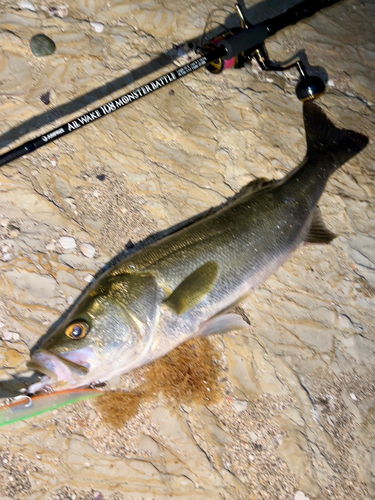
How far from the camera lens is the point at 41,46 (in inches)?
124

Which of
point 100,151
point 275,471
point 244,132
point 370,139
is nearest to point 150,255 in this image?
point 100,151

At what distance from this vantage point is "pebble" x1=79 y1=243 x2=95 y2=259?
301 cm

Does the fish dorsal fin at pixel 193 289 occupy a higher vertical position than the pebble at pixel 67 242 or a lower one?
higher

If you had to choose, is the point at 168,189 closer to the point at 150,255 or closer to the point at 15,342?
the point at 150,255

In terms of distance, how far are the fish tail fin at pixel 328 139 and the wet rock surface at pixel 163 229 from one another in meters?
0.17

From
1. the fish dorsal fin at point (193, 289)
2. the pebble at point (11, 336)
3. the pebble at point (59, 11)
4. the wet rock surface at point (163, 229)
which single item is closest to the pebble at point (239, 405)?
the wet rock surface at point (163, 229)

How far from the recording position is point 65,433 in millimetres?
2734

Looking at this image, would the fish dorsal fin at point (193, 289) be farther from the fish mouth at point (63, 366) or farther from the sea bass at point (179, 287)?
the fish mouth at point (63, 366)

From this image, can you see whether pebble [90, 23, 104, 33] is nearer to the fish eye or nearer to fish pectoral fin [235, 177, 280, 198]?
fish pectoral fin [235, 177, 280, 198]

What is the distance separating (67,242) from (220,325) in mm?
1365

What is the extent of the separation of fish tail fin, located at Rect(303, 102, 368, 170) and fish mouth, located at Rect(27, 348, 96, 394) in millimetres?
2529

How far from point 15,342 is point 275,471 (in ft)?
7.38


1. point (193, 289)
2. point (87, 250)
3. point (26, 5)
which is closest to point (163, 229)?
point (87, 250)

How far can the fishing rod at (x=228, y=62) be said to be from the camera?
8.65ft
